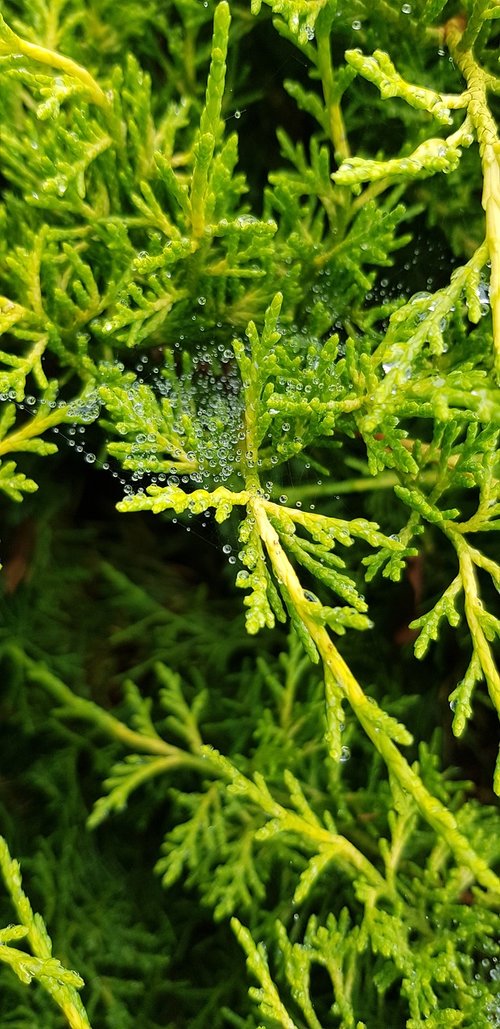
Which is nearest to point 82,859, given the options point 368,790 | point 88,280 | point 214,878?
point 214,878

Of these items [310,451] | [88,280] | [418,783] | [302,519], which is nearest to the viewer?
[418,783]

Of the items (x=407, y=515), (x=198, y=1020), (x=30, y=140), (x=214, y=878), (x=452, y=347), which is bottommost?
(x=198, y=1020)

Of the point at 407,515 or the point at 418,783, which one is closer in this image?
the point at 418,783

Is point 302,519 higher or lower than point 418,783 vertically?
higher

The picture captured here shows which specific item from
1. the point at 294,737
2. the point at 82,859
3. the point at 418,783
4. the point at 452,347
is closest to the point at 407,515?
the point at 452,347

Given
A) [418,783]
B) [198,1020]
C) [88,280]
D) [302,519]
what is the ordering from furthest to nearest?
[198,1020]
[88,280]
[302,519]
[418,783]

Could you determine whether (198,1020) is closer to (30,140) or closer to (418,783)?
(418,783)
